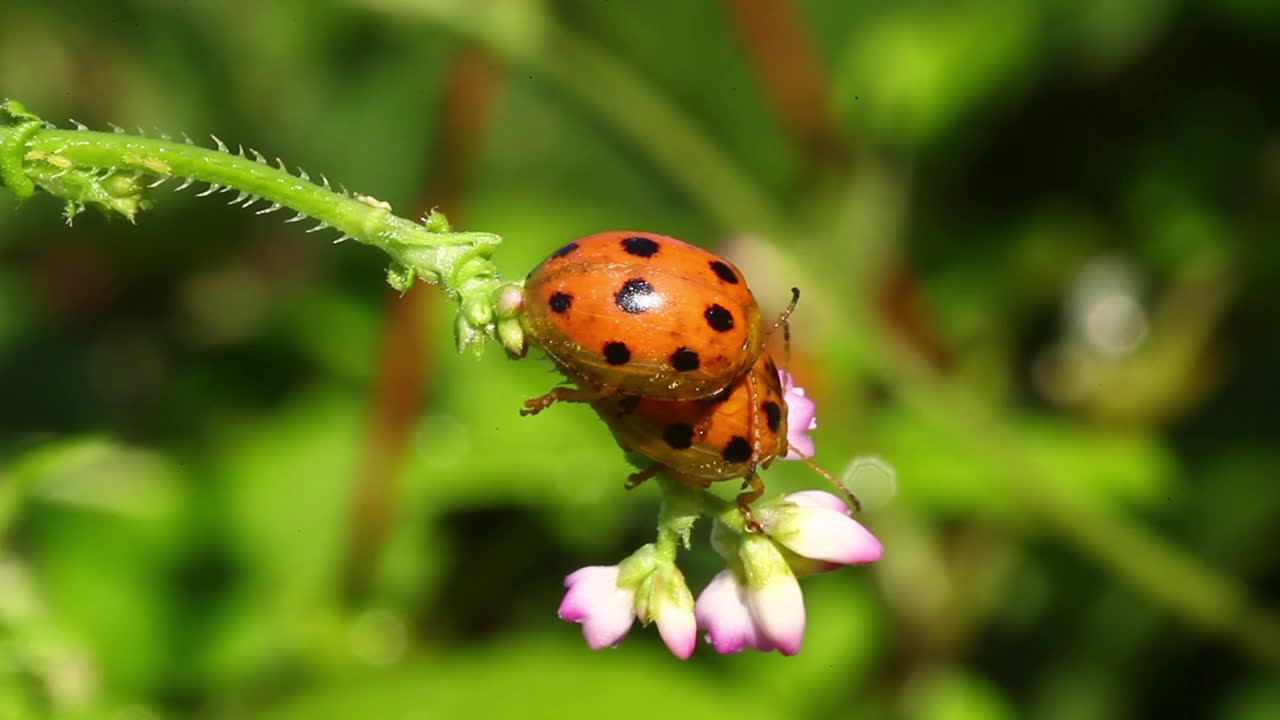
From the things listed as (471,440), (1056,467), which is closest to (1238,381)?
(1056,467)

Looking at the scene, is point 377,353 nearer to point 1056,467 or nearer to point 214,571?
point 214,571

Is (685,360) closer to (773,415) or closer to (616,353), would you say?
(616,353)

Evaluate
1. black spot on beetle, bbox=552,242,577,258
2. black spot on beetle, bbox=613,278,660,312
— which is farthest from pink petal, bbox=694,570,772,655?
black spot on beetle, bbox=552,242,577,258

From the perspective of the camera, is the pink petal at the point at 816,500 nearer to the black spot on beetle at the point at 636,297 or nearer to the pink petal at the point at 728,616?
the pink petal at the point at 728,616

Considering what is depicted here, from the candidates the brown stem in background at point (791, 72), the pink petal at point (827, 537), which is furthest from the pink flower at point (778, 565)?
the brown stem in background at point (791, 72)

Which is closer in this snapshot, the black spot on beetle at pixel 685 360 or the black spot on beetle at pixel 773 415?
the black spot on beetle at pixel 685 360

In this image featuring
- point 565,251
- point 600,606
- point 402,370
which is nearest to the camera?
point 600,606

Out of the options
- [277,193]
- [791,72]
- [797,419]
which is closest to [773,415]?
[797,419]
